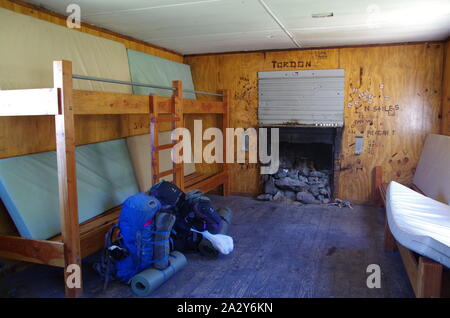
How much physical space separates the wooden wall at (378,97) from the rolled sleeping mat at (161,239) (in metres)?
3.26

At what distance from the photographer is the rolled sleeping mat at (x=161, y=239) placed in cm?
282

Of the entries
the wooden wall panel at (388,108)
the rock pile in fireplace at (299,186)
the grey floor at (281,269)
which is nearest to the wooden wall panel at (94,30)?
the grey floor at (281,269)

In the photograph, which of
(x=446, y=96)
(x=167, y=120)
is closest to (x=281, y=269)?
(x=167, y=120)

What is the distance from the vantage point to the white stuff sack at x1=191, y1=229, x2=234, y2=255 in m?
3.33

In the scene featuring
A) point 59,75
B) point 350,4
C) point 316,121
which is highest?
point 350,4

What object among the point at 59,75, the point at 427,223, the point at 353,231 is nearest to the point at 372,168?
the point at 353,231

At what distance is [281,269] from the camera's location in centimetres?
314

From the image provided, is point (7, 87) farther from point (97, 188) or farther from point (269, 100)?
point (269, 100)

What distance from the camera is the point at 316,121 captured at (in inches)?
211

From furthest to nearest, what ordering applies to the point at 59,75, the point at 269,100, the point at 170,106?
the point at 269,100 → the point at 170,106 → the point at 59,75

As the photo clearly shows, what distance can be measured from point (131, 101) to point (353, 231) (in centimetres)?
275

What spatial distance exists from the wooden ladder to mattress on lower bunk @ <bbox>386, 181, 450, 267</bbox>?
218 cm

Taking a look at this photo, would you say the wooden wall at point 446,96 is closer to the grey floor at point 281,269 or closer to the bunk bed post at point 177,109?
the grey floor at point 281,269

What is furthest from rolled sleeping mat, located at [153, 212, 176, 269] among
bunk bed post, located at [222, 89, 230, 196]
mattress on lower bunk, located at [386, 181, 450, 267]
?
bunk bed post, located at [222, 89, 230, 196]
